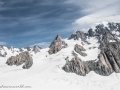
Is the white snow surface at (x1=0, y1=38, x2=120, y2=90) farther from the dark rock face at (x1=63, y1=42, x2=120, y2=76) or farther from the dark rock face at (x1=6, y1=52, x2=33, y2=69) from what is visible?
the dark rock face at (x1=6, y1=52, x2=33, y2=69)

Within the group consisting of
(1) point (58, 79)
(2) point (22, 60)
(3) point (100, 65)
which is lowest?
(1) point (58, 79)

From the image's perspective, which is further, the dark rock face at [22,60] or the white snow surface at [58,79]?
the dark rock face at [22,60]

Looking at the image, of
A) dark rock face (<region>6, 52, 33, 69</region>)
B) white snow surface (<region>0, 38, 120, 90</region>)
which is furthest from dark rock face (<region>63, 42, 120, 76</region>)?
dark rock face (<region>6, 52, 33, 69</region>)

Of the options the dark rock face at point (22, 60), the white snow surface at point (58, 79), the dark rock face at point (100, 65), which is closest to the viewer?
the white snow surface at point (58, 79)

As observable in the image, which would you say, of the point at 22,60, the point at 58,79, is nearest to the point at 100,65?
the point at 58,79

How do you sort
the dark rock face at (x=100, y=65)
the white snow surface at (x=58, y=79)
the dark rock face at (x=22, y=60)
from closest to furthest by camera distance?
the white snow surface at (x=58, y=79) < the dark rock face at (x=100, y=65) < the dark rock face at (x=22, y=60)

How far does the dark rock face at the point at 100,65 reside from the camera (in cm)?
7356

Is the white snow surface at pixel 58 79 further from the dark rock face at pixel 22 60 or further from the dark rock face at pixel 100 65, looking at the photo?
the dark rock face at pixel 22 60

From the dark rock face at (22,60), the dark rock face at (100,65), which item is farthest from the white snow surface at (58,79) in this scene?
the dark rock face at (22,60)

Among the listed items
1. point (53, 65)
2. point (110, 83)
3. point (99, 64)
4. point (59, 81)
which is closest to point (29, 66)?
point (53, 65)

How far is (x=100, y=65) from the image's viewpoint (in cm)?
7506

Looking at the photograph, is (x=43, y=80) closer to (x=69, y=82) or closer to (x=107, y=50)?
(x=69, y=82)

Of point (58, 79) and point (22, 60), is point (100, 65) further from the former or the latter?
point (22, 60)

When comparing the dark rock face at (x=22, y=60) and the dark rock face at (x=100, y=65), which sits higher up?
the dark rock face at (x=22, y=60)
